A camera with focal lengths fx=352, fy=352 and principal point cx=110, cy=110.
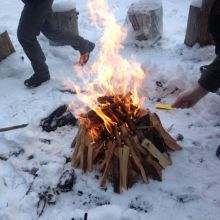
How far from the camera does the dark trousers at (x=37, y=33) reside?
17.3 feet

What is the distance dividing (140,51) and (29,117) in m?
2.76

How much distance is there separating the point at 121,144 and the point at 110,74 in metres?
1.99

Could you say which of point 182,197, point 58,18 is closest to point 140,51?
point 58,18

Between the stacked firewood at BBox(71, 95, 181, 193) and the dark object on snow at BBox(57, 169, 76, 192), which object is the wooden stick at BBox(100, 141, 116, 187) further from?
the dark object on snow at BBox(57, 169, 76, 192)

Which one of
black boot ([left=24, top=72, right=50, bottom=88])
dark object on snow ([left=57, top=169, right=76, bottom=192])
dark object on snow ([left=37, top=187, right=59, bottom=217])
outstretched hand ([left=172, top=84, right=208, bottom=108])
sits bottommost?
black boot ([left=24, top=72, right=50, bottom=88])

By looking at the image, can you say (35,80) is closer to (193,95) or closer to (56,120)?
(56,120)

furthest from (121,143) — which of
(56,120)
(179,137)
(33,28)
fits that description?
(33,28)

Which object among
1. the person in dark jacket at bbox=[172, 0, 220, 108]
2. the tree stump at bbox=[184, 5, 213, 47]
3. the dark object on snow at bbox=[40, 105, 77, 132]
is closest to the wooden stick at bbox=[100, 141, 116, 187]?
the person in dark jacket at bbox=[172, 0, 220, 108]

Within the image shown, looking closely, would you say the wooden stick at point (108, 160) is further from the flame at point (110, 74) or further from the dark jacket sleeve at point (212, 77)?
the dark jacket sleeve at point (212, 77)

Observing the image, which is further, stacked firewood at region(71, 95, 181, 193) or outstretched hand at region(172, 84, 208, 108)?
stacked firewood at region(71, 95, 181, 193)

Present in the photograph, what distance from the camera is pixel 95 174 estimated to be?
3818 mm

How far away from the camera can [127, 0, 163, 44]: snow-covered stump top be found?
6.70m

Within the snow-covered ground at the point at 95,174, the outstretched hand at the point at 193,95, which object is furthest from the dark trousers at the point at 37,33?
the outstretched hand at the point at 193,95

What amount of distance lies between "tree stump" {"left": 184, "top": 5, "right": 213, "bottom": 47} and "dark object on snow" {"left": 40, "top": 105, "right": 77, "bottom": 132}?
294 centimetres
